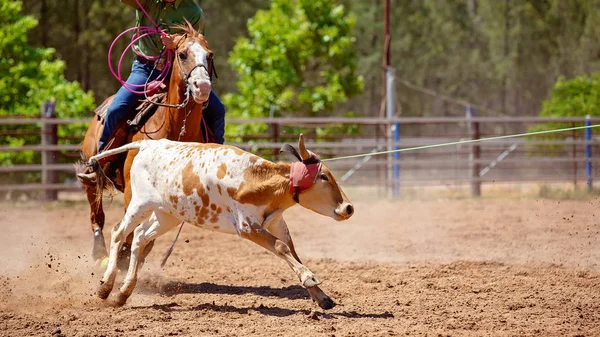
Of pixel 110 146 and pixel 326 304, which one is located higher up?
pixel 110 146

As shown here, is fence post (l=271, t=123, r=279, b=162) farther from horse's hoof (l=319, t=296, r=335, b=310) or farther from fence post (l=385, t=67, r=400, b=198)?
horse's hoof (l=319, t=296, r=335, b=310)

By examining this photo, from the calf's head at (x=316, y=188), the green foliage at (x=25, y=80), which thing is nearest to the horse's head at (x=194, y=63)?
the calf's head at (x=316, y=188)

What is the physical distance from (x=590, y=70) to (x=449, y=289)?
31940 millimetres

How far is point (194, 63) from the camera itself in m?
6.36

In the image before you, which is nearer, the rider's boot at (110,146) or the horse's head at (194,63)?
the horse's head at (194,63)

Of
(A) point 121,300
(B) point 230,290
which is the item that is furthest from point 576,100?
(A) point 121,300

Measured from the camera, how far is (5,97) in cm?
1861

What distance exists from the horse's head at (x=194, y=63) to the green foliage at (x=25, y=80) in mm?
12126

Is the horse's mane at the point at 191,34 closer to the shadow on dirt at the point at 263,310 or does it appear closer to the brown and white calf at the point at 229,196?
the brown and white calf at the point at 229,196

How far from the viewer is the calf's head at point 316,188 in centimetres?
545

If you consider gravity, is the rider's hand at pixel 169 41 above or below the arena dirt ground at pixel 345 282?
above

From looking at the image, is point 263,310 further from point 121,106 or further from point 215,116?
point 121,106

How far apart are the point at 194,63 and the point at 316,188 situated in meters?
→ 1.60

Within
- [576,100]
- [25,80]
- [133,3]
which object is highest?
[133,3]
